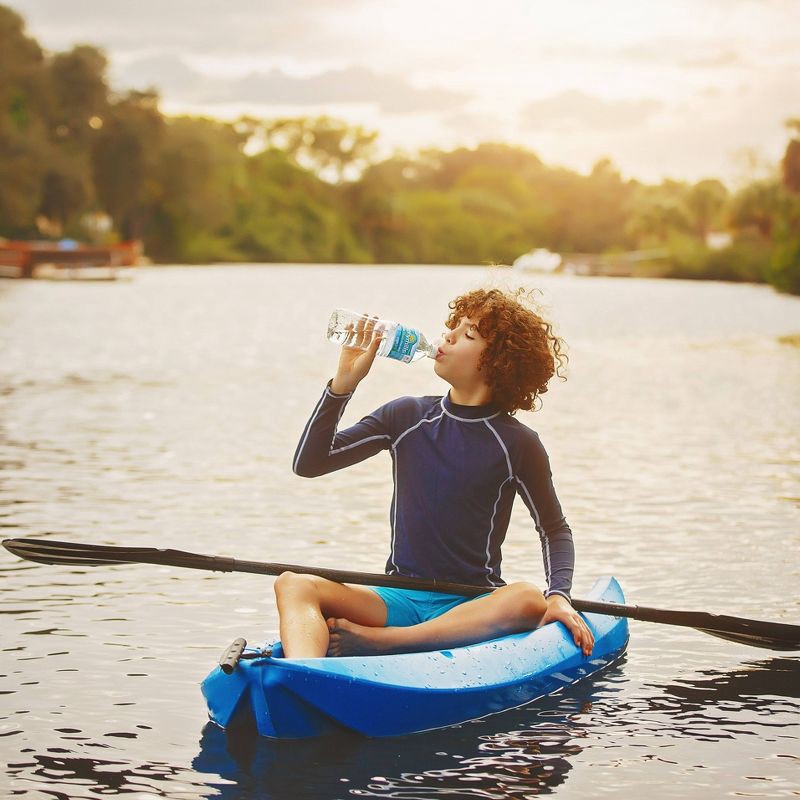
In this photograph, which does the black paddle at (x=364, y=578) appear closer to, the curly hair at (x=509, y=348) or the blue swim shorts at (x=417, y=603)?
the blue swim shorts at (x=417, y=603)

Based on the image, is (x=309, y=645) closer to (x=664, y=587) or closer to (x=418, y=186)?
(x=664, y=587)

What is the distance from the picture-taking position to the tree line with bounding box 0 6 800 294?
221 ft

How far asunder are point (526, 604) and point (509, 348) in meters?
0.88

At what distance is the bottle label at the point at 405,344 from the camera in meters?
5.68

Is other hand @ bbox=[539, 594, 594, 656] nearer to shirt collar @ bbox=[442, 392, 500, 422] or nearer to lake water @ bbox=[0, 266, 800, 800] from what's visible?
lake water @ bbox=[0, 266, 800, 800]

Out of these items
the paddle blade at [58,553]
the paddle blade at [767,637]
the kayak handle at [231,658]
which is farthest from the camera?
Result: the paddle blade at [767,637]

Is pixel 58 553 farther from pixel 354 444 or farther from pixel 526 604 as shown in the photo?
pixel 526 604

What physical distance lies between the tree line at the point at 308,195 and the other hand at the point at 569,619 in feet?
157

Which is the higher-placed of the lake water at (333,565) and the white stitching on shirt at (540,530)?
the white stitching on shirt at (540,530)

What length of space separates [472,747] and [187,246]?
9593 cm

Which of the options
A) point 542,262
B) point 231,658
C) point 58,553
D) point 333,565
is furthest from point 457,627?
point 542,262

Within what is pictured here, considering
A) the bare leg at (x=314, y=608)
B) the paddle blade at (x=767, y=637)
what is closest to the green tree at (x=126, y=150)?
the paddle blade at (x=767, y=637)

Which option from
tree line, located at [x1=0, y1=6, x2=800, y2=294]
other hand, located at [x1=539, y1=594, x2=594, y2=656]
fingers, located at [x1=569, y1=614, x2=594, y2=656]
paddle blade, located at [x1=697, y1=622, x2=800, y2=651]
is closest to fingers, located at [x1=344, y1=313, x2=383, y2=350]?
other hand, located at [x1=539, y1=594, x2=594, y2=656]

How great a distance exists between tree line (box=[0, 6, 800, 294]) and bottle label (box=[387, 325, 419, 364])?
4774 centimetres
